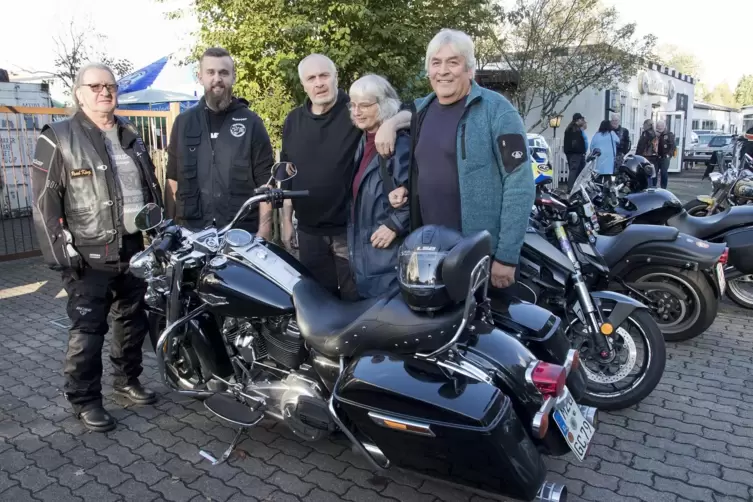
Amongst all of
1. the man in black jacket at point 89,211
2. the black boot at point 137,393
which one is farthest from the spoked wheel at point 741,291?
the man in black jacket at point 89,211

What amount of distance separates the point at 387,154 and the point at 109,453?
2117mm

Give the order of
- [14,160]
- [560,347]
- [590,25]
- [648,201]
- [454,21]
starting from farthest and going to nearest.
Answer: [590,25], [454,21], [14,160], [648,201], [560,347]

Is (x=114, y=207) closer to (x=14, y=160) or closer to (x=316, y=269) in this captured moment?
(x=316, y=269)

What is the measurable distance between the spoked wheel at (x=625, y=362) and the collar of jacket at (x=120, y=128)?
Result: 2.74 m

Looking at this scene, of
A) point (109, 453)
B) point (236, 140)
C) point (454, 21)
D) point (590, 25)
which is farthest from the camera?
point (590, 25)

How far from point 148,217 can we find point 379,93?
131 centimetres

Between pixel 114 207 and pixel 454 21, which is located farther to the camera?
pixel 454 21

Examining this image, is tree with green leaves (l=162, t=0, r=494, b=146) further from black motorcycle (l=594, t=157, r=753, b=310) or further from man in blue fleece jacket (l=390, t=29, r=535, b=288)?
man in blue fleece jacket (l=390, t=29, r=535, b=288)

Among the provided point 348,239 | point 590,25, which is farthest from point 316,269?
point 590,25

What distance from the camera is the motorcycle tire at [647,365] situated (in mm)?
3266

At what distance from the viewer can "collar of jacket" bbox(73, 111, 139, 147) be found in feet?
10.5

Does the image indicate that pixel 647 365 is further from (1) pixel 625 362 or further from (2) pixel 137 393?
(2) pixel 137 393

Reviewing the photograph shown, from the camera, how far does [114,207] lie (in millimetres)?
3234

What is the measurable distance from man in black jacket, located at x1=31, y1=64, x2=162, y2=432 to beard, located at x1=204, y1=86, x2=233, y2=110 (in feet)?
1.72
